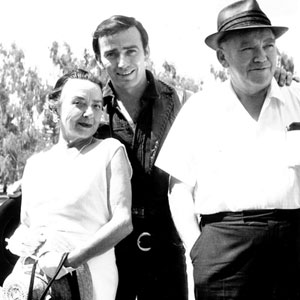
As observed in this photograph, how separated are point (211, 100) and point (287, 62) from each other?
27.7 metres

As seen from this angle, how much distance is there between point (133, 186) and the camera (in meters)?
2.99

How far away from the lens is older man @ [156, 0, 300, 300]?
94.8 inches

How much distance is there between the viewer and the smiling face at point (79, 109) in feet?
8.93

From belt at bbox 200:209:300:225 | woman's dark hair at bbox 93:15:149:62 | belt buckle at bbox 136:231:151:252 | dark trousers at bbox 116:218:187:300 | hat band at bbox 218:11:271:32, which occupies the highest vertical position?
woman's dark hair at bbox 93:15:149:62

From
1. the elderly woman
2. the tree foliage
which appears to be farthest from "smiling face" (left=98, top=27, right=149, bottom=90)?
the tree foliage

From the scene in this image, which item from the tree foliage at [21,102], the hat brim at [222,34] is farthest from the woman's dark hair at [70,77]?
the tree foliage at [21,102]

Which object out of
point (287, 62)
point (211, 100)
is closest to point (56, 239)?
point (211, 100)

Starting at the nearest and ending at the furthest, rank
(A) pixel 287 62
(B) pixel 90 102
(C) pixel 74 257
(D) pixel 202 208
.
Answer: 1. (C) pixel 74 257
2. (D) pixel 202 208
3. (B) pixel 90 102
4. (A) pixel 287 62

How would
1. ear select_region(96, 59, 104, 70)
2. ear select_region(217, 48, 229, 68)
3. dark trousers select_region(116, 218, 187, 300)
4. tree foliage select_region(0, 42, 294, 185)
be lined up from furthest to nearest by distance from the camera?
tree foliage select_region(0, 42, 294, 185), ear select_region(96, 59, 104, 70), dark trousers select_region(116, 218, 187, 300), ear select_region(217, 48, 229, 68)

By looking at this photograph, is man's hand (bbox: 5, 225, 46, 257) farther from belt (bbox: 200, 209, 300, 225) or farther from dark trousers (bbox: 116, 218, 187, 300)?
belt (bbox: 200, 209, 300, 225)

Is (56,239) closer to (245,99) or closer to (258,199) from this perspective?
(258,199)

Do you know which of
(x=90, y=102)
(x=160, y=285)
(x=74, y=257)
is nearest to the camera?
(x=74, y=257)

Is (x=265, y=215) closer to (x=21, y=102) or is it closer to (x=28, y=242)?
(x=28, y=242)

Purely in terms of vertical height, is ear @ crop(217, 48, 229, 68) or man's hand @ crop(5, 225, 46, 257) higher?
ear @ crop(217, 48, 229, 68)
